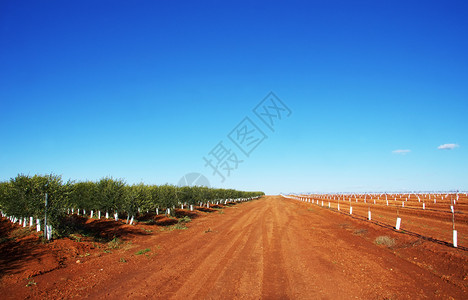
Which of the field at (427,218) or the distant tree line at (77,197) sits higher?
the distant tree line at (77,197)

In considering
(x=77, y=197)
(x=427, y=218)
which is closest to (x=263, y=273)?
(x=77, y=197)

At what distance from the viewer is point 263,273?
34.3ft

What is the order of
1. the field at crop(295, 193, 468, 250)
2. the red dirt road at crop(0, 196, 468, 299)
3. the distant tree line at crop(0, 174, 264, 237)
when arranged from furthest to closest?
the field at crop(295, 193, 468, 250), the distant tree line at crop(0, 174, 264, 237), the red dirt road at crop(0, 196, 468, 299)

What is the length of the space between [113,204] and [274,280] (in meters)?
23.9

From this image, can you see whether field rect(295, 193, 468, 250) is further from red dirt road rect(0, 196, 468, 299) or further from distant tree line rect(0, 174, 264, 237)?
distant tree line rect(0, 174, 264, 237)

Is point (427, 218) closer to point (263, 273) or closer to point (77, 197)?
point (263, 273)

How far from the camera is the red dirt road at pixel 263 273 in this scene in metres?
8.52

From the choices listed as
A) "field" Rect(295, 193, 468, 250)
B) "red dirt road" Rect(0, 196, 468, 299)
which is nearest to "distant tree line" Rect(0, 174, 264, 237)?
"red dirt road" Rect(0, 196, 468, 299)

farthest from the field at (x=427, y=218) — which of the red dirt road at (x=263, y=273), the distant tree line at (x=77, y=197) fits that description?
the distant tree line at (x=77, y=197)

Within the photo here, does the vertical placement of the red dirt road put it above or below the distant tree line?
below

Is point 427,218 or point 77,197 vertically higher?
point 77,197

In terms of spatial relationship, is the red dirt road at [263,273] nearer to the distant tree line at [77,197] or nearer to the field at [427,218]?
the field at [427,218]

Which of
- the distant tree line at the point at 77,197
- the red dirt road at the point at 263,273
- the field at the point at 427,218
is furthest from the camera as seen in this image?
the field at the point at 427,218

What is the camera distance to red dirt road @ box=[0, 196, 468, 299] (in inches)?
335
